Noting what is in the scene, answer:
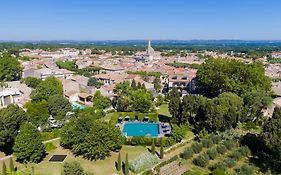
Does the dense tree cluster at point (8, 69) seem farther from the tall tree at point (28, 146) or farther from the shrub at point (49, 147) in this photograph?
the tall tree at point (28, 146)

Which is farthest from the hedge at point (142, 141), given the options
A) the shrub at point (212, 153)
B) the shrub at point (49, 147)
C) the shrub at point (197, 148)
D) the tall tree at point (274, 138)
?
the tall tree at point (274, 138)

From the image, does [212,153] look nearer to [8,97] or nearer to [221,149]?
[221,149]

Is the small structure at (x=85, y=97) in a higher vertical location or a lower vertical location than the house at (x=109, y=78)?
lower

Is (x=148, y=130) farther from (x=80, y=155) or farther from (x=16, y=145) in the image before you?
(x=16, y=145)

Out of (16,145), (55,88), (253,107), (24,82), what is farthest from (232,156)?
(24,82)

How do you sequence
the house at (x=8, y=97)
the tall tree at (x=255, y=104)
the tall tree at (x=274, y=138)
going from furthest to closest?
the house at (x=8, y=97)
the tall tree at (x=255, y=104)
the tall tree at (x=274, y=138)

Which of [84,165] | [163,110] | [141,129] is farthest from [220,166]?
[163,110]

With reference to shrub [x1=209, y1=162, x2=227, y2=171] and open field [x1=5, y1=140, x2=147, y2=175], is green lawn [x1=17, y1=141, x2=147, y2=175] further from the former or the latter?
shrub [x1=209, y1=162, x2=227, y2=171]
